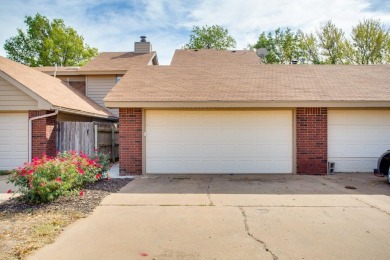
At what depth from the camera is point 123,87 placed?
1057 centimetres

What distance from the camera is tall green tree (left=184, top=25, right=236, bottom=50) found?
1502 inches

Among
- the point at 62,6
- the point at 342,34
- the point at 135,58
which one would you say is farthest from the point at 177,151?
the point at 342,34

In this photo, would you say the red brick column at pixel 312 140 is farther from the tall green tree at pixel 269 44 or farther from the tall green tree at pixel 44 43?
the tall green tree at pixel 44 43

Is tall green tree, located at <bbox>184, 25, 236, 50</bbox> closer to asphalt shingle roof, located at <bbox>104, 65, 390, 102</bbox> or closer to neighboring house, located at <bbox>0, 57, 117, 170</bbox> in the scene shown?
asphalt shingle roof, located at <bbox>104, 65, 390, 102</bbox>

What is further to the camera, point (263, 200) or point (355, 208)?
point (263, 200)

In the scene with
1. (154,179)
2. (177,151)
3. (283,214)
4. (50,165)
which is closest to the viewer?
(283,214)

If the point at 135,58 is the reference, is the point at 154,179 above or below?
below

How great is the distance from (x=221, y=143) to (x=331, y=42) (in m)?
23.5

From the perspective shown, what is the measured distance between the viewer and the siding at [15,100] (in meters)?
10.2

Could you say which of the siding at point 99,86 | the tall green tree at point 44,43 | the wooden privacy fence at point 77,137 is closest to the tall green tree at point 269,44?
the tall green tree at point 44,43

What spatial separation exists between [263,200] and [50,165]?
451cm

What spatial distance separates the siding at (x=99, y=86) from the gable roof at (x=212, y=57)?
14.2 feet

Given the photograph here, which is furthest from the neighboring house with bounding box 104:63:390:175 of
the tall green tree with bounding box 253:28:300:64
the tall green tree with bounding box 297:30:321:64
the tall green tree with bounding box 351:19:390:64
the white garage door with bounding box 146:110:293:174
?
the tall green tree with bounding box 253:28:300:64

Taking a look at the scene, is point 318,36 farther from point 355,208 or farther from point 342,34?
point 355,208
